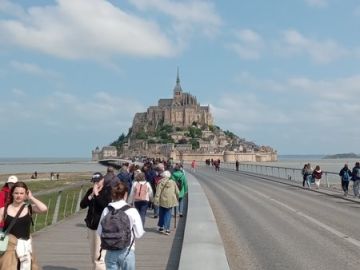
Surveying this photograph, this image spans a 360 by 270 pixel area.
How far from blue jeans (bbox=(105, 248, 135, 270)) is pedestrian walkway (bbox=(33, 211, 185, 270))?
249 centimetres

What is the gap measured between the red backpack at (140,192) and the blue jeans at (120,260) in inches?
257

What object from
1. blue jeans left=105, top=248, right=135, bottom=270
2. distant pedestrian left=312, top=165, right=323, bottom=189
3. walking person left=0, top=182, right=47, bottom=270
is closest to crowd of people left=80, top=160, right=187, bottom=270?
blue jeans left=105, top=248, right=135, bottom=270

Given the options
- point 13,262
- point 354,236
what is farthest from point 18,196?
point 354,236

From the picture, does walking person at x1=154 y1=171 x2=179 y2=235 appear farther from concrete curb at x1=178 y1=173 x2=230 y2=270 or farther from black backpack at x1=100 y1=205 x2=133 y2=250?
black backpack at x1=100 y1=205 x2=133 y2=250

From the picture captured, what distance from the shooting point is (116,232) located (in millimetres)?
6293

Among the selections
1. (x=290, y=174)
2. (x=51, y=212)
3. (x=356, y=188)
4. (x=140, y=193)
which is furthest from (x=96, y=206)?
(x=290, y=174)

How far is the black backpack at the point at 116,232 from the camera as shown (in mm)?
6289

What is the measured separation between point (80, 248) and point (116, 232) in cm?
483

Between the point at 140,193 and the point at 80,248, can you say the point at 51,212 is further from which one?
the point at 80,248

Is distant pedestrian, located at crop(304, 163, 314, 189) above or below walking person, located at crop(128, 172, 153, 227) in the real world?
above

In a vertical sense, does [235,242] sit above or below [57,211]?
below

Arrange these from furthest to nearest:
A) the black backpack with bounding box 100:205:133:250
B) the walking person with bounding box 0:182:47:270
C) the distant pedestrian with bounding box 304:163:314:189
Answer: the distant pedestrian with bounding box 304:163:314:189 → the black backpack with bounding box 100:205:133:250 → the walking person with bounding box 0:182:47:270

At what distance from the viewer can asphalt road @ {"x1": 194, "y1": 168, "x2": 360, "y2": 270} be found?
31.4 feet

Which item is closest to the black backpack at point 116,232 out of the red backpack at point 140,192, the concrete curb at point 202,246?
the concrete curb at point 202,246
